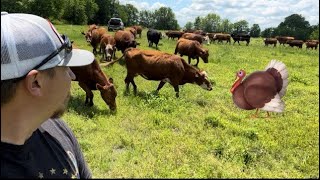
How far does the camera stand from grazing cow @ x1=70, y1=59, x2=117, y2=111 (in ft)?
31.1

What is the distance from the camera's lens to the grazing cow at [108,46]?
709 inches

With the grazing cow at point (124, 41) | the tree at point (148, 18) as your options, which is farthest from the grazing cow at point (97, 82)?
the grazing cow at point (124, 41)

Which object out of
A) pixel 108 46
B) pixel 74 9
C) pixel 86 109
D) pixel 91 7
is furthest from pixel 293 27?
pixel 108 46

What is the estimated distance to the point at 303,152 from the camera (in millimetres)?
6422

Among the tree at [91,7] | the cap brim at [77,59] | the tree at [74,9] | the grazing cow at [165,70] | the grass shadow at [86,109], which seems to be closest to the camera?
the cap brim at [77,59]

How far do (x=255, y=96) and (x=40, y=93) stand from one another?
2.80 ft

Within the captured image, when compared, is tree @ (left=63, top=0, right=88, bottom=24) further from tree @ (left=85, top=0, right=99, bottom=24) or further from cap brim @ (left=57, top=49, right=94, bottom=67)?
cap brim @ (left=57, top=49, right=94, bottom=67)

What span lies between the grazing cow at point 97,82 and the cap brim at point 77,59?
783 centimetres

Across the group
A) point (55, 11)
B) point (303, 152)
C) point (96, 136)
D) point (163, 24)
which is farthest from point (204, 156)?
point (163, 24)

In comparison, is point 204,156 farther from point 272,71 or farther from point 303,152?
point 272,71

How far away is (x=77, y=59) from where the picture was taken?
1497mm

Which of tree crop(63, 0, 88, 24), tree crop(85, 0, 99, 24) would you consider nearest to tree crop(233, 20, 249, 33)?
tree crop(85, 0, 99, 24)

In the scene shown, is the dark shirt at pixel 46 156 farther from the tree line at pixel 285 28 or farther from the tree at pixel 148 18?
the tree line at pixel 285 28

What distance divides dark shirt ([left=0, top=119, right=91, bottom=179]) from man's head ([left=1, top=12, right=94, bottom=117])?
221mm
